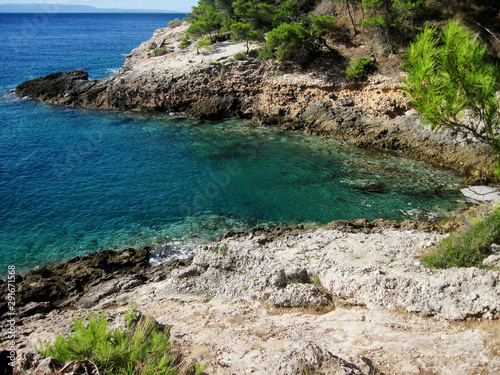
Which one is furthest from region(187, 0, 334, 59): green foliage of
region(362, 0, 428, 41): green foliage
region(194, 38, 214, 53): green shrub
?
region(362, 0, 428, 41): green foliage

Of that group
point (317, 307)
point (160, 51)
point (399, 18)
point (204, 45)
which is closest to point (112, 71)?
point (160, 51)

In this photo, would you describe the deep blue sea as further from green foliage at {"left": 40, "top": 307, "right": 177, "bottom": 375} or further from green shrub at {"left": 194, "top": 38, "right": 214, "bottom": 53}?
green shrub at {"left": 194, "top": 38, "right": 214, "bottom": 53}

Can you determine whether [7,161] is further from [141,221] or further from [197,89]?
[197,89]

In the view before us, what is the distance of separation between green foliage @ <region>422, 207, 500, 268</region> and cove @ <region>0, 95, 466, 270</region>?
26.7 feet

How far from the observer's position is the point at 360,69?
107 ft

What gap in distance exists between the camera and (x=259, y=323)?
10.8 meters

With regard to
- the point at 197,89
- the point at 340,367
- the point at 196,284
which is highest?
the point at 197,89

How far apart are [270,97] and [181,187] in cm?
1675

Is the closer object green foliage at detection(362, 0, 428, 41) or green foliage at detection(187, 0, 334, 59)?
green foliage at detection(362, 0, 428, 41)

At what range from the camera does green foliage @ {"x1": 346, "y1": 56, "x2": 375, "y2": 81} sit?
32719mm

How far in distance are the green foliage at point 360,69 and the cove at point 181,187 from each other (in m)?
7.46

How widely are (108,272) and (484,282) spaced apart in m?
15.1

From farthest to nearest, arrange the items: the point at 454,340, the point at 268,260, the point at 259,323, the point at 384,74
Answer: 1. the point at 384,74
2. the point at 268,260
3. the point at 259,323
4. the point at 454,340

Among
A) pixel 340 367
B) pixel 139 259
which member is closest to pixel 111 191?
pixel 139 259
